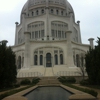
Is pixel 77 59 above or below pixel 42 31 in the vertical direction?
below

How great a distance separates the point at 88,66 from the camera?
18.7 meters

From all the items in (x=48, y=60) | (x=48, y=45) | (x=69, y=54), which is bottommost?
(x=48, y=60)

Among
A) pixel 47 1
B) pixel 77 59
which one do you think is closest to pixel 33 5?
pixel 47 1

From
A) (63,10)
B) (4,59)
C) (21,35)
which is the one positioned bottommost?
(4,59)

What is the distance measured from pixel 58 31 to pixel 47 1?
476 inches

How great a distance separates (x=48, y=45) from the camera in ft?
119

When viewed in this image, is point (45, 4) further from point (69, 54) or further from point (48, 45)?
point (69, 54)

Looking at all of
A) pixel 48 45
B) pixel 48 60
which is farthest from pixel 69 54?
pixel 48 45

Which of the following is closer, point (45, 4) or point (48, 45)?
point (48, 45)

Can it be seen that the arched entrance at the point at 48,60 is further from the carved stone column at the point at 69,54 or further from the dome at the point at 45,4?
the dome at the point at 45,4

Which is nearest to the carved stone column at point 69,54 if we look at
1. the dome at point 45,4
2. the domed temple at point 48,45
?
the domed temple at point 48,45

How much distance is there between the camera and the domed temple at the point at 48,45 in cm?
3220

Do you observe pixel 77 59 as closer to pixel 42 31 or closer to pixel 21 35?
pixel 42 31

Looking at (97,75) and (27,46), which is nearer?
(97,75)
